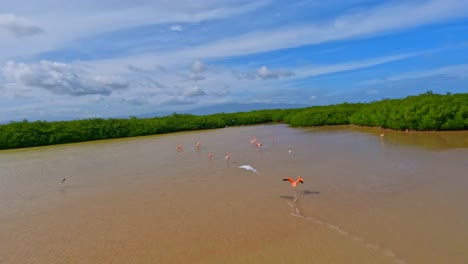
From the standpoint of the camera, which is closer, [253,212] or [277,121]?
[253,212]

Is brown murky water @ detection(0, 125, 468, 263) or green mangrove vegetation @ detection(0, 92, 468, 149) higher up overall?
green mangrove vegetation @ detection(0, 92, 468, 149)

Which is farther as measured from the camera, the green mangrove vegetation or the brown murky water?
the green mangrove vegetation

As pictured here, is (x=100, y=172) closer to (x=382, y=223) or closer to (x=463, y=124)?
(x=382, y=223)

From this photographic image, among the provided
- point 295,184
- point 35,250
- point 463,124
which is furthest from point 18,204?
point 463,124

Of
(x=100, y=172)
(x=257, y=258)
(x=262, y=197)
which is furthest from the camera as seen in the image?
(x=100, y=172)

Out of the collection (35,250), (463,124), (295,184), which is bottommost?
(35,250)
